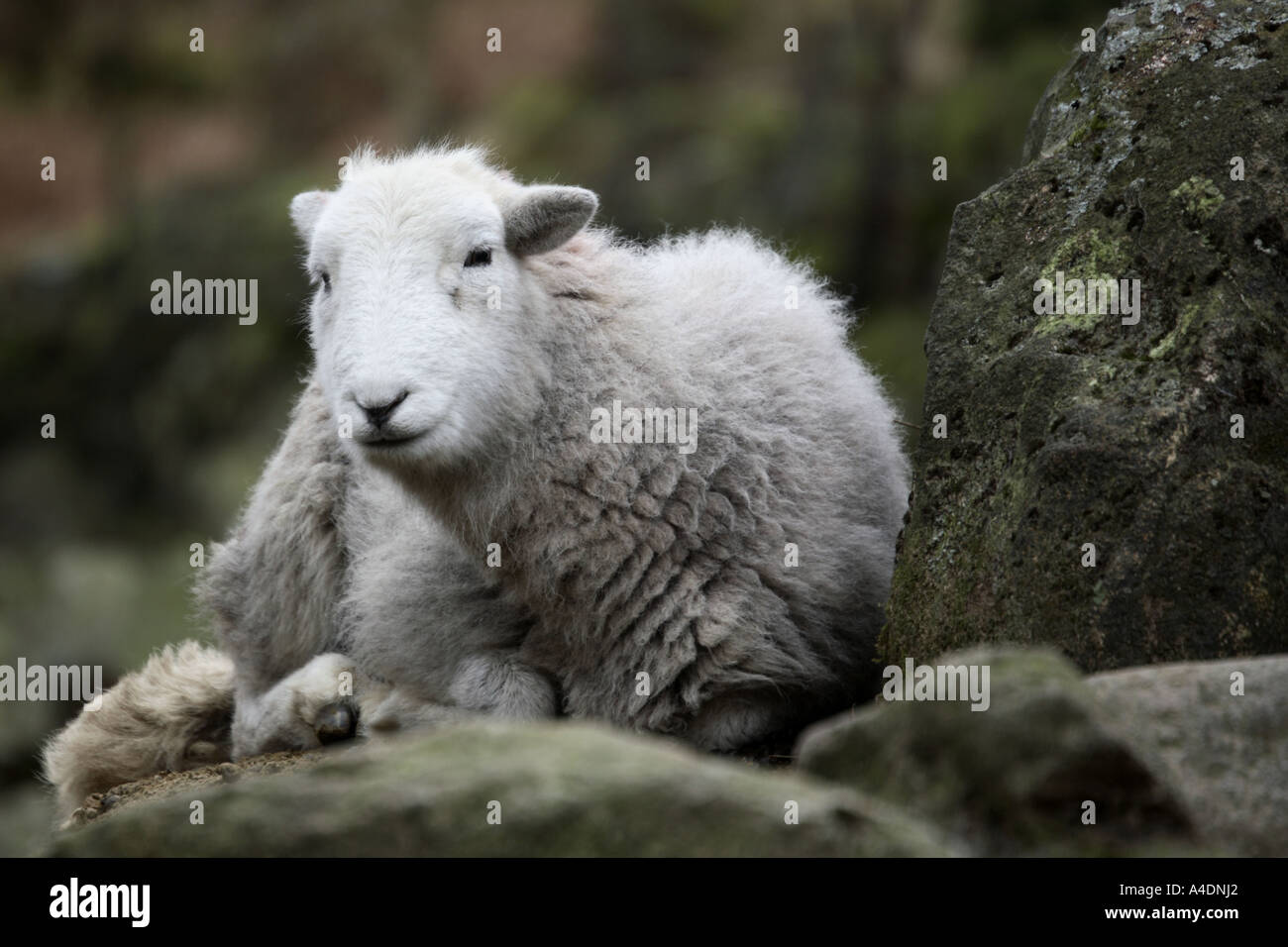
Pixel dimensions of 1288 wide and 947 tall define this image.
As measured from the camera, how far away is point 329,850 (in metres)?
3.43

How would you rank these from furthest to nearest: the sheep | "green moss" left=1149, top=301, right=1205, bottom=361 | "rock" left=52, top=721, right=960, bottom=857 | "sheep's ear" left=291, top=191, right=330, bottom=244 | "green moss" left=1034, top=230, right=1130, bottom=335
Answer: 1. "sheep's ear" left=291, top=191, right=330, bottom=244
2. the sheep
3. "green moss" left=1034, top=230, right=1130, bottom=335
4. "green moss" left=1149, top=301, right=1205, bottom=361
5. "rock" left=52, top=721, right=960, bottom=857

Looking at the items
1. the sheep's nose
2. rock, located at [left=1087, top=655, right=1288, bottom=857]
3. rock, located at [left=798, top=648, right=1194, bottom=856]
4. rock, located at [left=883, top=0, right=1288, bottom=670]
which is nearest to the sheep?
the sheep's nose

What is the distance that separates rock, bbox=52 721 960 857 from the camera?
3.27 meters

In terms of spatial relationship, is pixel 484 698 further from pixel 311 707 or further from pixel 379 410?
pixel 379 410

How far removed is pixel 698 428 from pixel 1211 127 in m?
2.27

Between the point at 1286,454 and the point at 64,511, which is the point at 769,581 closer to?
the point at 1286,454

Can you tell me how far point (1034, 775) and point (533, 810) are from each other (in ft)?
3.77

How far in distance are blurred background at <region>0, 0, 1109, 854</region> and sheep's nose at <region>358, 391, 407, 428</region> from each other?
25.9 feet

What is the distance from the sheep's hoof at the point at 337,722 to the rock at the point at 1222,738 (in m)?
3.84

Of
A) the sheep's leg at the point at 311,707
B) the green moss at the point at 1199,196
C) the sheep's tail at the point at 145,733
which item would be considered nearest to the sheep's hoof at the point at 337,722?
Result: the sheep's leg at the point at 311,707

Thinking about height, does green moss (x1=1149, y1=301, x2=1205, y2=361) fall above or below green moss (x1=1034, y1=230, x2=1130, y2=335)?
below

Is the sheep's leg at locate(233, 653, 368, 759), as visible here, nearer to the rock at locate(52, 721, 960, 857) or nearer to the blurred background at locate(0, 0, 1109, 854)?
the rock at locate(52, 721, 960, 857)

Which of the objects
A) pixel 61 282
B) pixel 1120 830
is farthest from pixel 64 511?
pixel 1120 830

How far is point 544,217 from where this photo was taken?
5922 mm
